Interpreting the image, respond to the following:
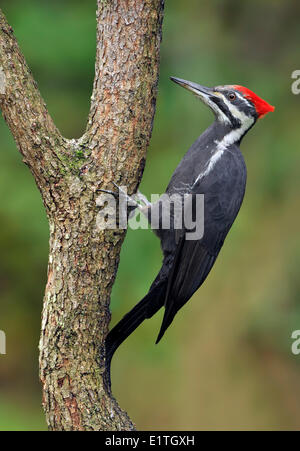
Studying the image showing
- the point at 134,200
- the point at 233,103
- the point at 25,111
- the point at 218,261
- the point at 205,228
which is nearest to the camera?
the point at 25,111

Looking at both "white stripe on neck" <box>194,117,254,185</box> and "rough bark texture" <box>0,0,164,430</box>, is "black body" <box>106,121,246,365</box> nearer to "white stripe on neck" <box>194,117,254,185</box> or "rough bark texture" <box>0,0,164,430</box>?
"white stripe on neck" <box>194,117,254,185</box>

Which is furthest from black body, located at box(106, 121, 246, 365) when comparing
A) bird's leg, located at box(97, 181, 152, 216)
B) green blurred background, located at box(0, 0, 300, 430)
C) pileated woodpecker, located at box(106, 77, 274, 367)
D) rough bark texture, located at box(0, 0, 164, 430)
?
green blurred background, located at box(0, 0, 300, 430)

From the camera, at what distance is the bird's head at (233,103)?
339 centimetres

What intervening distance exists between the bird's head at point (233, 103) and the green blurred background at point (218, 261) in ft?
6.57

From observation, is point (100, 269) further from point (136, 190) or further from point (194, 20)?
point (194, 20)

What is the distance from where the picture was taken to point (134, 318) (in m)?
3.05

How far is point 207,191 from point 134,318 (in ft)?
2.56

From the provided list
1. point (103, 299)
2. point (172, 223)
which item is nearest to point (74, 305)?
point (103, 299)

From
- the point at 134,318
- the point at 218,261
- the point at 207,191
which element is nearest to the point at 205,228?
the point at 207,191

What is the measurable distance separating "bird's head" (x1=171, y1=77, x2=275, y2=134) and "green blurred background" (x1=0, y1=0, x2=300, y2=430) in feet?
6.57

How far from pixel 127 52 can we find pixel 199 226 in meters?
0.99

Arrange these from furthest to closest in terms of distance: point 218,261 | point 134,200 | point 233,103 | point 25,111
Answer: point 218,261 → point 233,103 → point 134,200 → point 25,111

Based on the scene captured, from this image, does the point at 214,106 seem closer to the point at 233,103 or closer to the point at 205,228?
the point at 233,103

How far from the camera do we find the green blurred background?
554 cm
